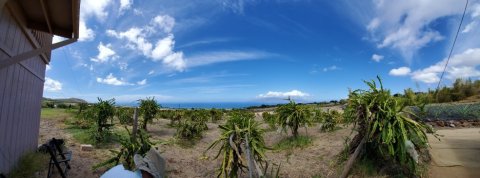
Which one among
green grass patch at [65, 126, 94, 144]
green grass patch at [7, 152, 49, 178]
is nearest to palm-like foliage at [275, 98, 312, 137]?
green grass patch at [65, 126, 94, 144]

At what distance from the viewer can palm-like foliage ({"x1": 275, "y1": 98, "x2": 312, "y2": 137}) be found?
12.8m

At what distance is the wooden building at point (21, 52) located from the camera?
17.5 ft

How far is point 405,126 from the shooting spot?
7.00 meters

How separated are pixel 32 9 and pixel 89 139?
280 inches

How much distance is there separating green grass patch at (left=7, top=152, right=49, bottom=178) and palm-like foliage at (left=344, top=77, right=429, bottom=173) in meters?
6.72

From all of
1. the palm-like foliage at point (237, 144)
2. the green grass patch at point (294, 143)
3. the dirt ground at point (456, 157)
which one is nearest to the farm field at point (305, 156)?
the dirt ground at point (456, 157)

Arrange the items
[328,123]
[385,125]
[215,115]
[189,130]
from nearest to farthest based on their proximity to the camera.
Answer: [385,125]
[328,123]
[189,130]
[215,115]

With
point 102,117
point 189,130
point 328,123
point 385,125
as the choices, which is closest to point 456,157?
point 385,125

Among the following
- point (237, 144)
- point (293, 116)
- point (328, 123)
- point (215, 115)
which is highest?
point (215, 115)

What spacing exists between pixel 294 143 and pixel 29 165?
8.30 m

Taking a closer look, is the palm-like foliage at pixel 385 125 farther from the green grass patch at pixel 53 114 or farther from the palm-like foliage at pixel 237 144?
the green grass patch at pixel 53 114

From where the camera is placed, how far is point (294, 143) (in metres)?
12.6

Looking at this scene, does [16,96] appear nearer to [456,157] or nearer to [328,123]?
[456,157]

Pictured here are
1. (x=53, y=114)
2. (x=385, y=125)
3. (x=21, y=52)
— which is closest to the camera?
(x=21, y=52)
